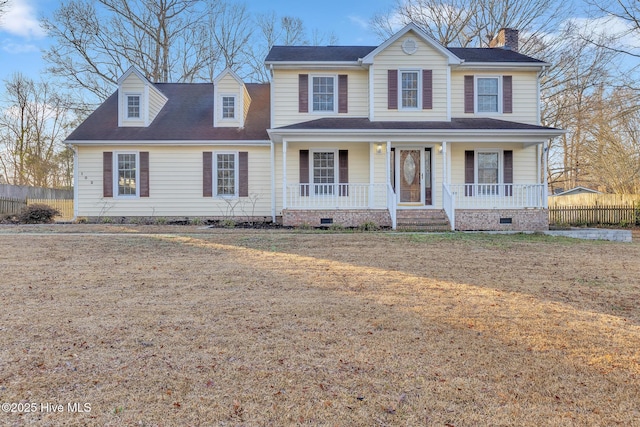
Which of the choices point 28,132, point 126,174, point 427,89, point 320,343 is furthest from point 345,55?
point 28,132

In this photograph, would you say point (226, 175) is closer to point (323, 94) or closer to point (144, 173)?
point (144, 173)

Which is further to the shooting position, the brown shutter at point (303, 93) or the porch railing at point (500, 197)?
the brown shutter at point (303, 93)

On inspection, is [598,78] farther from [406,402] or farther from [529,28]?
[406,402]

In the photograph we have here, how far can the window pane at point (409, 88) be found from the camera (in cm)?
1420

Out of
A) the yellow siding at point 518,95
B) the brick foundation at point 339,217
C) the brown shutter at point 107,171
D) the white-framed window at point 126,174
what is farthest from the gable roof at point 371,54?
the brown shutter at point 107,171

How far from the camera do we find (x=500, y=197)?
13.5 metres

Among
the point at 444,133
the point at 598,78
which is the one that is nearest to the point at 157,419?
the point at 444,133

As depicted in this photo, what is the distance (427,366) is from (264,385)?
47.4 inches

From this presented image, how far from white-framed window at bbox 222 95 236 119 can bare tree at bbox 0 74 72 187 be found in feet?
61.8

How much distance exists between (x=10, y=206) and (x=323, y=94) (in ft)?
47.6

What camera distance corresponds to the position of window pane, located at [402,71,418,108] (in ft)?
46.6

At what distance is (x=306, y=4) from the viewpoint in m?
24.1

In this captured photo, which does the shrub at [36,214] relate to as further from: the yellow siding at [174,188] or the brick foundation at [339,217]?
the brick foundation at [339,217]

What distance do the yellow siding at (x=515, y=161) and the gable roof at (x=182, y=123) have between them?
23.8ft
